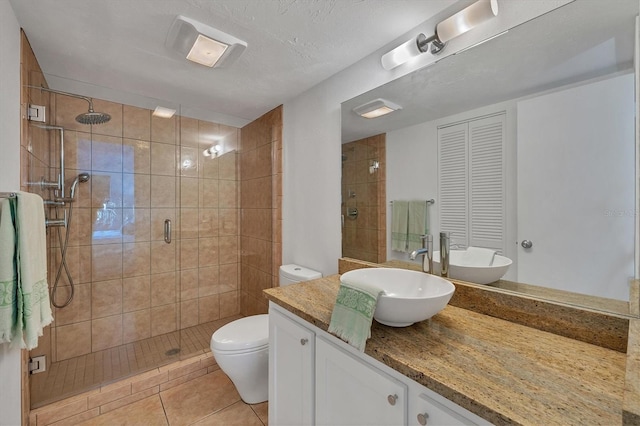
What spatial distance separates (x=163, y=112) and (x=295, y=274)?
1871 millimetres

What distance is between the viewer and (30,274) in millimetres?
1211

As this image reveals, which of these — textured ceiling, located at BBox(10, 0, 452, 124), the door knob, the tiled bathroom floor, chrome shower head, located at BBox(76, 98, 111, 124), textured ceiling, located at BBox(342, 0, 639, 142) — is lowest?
the tiled bathroom floor

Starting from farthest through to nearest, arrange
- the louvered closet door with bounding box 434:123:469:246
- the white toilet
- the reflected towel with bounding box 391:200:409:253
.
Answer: the white toilet
the reflected towel with bounding box 391:200:409:253
the louvered closet door with bounding box 434:123:469:246

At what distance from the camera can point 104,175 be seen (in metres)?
2.34

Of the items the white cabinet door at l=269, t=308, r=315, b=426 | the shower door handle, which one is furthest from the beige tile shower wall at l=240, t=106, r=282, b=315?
the white cabinet door at l=269, t=308, r=315, b=426

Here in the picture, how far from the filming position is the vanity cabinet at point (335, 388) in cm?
77

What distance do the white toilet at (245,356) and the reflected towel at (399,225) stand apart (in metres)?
1.00

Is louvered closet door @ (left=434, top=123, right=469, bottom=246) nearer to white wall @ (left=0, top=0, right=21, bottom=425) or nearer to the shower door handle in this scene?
white wall @ (left=0, top=0, right=21, bottom=425)

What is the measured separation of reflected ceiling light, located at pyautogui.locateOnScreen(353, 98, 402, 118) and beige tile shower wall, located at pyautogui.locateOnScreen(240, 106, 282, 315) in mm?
959

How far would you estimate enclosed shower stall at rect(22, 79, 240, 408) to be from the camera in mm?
2068

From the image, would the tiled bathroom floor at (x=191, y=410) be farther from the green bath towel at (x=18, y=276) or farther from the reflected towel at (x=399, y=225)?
the reflected towel at (x=399, y=225)

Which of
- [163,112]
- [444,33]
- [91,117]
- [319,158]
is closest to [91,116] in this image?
[91,117]

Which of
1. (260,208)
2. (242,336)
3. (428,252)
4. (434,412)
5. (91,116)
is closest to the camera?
(434,412)

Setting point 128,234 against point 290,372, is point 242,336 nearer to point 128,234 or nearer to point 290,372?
point 290,372
